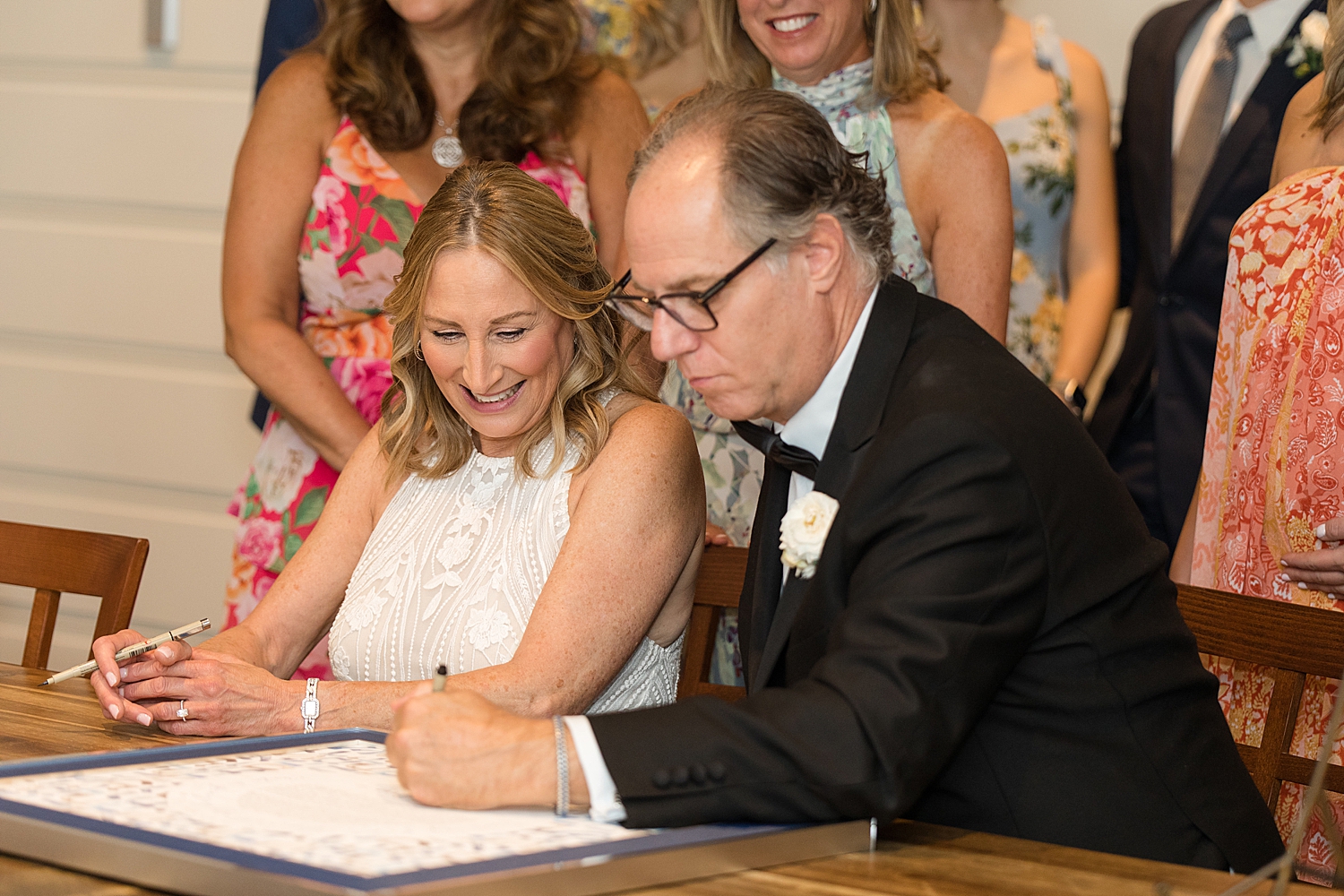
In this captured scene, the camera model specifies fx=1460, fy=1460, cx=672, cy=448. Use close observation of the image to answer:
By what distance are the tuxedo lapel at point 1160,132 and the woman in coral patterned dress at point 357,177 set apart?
1097 millimetres

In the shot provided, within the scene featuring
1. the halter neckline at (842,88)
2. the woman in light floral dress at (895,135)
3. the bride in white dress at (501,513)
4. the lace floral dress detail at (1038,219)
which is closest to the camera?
the bride in white dress at (501,513)

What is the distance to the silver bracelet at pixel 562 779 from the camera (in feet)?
4.46

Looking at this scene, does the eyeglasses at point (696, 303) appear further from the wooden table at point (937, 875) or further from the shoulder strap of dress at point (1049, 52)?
the shoulder strap of dress at point (1049, 52)

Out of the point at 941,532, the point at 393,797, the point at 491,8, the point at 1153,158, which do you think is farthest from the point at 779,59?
the point at 393,797

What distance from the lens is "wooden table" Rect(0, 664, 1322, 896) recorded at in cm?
125

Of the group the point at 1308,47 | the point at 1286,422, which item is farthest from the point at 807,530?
the point at 1308,47

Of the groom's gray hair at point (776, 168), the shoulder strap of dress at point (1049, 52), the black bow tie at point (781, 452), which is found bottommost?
the black bow tie at point (781, 452)

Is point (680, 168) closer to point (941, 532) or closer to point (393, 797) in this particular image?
point (941, 532)

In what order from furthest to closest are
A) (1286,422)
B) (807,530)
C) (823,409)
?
(1286,422)
(823,409)
(807,530)

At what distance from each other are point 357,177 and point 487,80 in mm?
316

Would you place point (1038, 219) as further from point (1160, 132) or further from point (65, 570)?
point (65, 570)

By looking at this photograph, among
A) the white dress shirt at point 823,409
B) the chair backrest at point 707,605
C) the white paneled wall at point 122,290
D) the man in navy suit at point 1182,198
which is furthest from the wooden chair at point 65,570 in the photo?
the white paneled wall at point 122,290

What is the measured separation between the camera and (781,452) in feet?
5.67

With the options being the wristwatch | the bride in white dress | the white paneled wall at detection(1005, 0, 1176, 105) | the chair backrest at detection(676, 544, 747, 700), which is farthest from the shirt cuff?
the white paneled wall at detection(1005, 0, 1176, 105)
